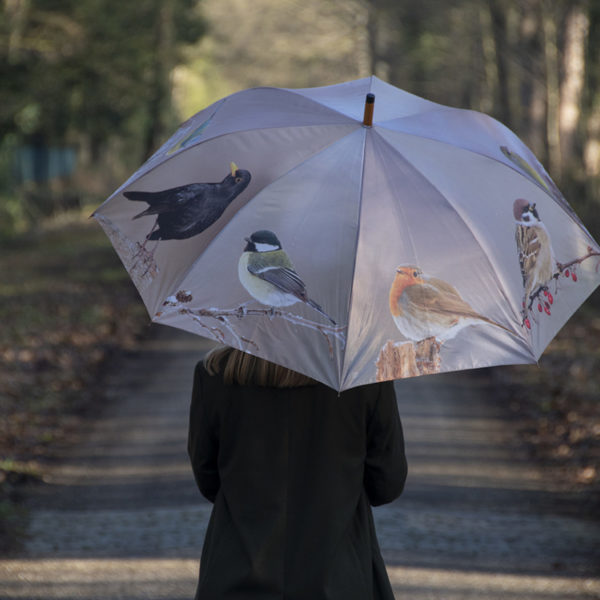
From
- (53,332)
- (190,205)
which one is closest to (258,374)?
(190,205)

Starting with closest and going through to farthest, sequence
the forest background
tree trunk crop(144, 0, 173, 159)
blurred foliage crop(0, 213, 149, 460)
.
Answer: blurred foliage crop(0, 213, 149, 460) → the forest background → tree trunk crop(144, 0, 173, 159)

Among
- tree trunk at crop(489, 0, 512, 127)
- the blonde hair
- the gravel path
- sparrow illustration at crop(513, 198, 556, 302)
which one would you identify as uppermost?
tree trunk at crop(489, 0, 512, 127)

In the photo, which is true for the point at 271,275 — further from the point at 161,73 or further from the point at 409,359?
the point at 161,73

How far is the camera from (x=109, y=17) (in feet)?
66.3

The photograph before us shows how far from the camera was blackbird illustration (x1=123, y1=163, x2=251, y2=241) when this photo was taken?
283cm

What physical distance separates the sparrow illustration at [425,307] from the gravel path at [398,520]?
290 cm

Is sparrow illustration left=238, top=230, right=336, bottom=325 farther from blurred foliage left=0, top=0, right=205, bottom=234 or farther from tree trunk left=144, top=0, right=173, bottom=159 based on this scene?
tree trunk left=144, top=0, right=173, bottom=159

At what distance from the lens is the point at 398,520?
6.44 metres

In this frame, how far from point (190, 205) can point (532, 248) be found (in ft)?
3.77

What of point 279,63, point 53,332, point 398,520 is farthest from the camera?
point 279,63

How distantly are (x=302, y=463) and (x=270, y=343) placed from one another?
1.28 ft

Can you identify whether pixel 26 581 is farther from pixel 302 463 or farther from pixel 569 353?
pixel 569 353

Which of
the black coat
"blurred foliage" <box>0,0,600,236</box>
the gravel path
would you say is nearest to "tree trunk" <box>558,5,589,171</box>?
"blurred foliage" <box>0,0,600,236</box>

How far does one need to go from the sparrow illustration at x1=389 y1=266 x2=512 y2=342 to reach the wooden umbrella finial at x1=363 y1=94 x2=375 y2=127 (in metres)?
0.50
